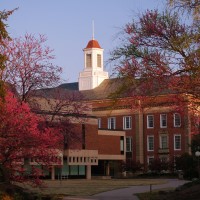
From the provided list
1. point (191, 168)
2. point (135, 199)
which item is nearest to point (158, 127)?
point (191, 168)

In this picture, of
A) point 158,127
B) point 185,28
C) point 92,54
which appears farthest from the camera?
point 92,54

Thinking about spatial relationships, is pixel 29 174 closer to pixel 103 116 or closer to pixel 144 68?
pixel 144 68

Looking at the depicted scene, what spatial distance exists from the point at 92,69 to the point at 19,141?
7727 centimetres

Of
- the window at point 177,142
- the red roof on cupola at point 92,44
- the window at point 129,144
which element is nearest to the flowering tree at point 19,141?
the window at point 177,142

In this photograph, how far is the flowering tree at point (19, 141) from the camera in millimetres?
21688

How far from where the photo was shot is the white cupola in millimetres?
97312

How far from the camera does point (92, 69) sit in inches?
3878

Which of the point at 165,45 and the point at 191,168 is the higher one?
the point at 165,45

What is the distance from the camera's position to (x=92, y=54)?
3873 inches

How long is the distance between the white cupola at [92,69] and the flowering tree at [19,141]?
74.3 meters

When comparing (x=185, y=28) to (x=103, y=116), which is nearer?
(x=185, y=28)

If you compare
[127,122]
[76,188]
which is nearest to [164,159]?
[127,122]

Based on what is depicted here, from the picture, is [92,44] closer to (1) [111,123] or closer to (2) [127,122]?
(1) [111,123]

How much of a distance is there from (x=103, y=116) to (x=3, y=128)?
66.5 m
